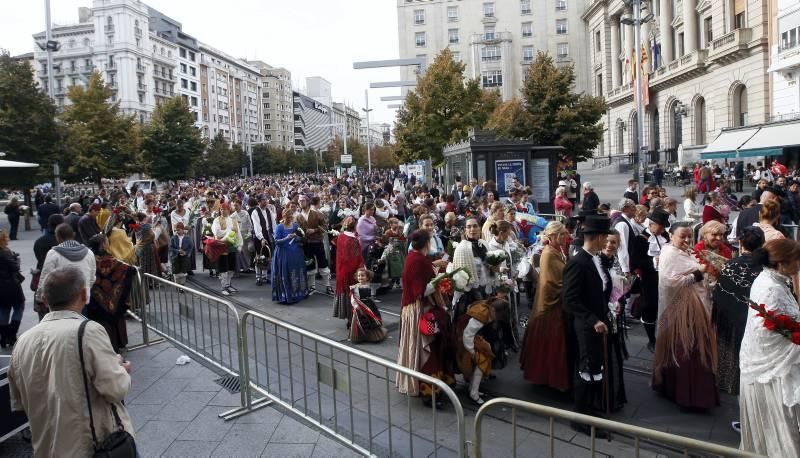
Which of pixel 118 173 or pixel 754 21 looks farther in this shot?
pixel 118 173

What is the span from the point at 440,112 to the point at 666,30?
25409 mm

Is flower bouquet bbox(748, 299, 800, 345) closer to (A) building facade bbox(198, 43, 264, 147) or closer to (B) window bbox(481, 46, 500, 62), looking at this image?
(B) window bbox(481, 46, 500, 62)

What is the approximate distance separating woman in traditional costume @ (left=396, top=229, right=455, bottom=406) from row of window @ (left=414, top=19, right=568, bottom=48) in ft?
243

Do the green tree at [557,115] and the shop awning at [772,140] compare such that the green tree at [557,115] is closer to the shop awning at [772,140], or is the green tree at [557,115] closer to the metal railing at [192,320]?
the shop awning at [772,140]

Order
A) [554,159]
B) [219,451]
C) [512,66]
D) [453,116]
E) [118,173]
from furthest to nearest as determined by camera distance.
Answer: [512,66]
[118,173]
[453,116]
[554,159]
[219,451]

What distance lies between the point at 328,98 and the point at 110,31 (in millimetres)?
104201

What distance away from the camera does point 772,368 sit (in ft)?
12.7

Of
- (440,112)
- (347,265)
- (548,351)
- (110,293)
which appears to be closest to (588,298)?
(548,351)

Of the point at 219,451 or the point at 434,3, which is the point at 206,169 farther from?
the point at 219,451

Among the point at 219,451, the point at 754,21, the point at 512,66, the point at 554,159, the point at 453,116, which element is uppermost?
the point at 512,66

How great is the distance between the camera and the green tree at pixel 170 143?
42031mm

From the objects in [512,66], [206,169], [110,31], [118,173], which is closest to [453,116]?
[118,173]

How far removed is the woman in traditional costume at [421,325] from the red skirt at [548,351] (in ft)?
2.83

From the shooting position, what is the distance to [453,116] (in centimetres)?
3170
